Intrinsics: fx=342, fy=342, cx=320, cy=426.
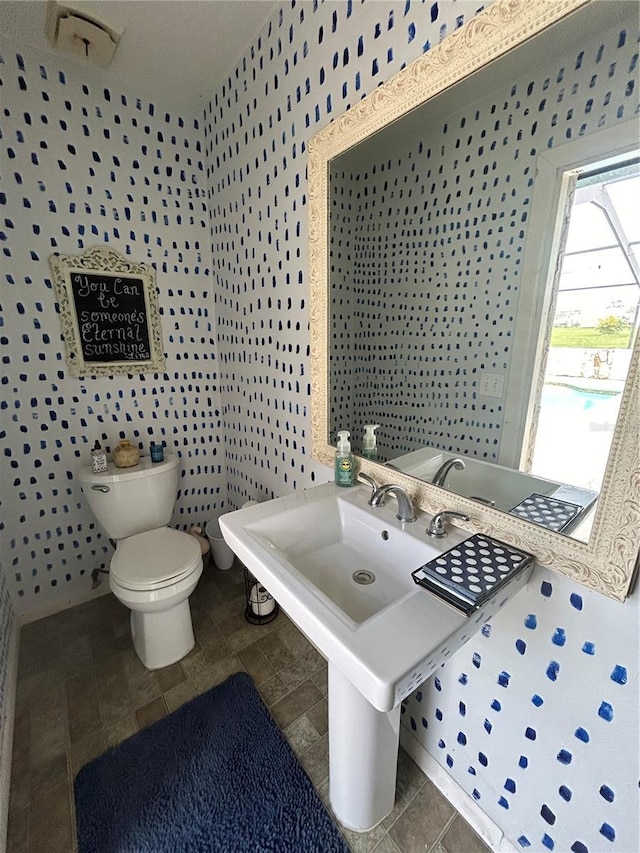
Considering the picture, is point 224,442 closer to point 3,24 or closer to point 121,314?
point 121,314

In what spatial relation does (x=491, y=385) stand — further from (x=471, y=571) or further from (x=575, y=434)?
(x=471, y=571)

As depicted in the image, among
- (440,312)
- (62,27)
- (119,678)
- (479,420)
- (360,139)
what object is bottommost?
(119,678)

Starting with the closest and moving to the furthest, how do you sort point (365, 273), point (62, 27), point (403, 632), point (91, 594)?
point (403, 632) → point (365, 273) → point (62, 27) → point (91, 594)

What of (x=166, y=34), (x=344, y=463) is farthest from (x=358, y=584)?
(x=166, y=34)

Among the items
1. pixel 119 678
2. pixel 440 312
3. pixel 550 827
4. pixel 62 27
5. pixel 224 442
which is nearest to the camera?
pixel 550 827

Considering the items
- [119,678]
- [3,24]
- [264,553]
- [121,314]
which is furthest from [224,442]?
[3,24]

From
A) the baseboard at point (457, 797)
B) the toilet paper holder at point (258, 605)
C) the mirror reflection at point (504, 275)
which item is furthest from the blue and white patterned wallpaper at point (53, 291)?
the baseboard at point (457, 797)

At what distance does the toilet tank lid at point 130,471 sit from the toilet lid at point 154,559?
0.94 feet

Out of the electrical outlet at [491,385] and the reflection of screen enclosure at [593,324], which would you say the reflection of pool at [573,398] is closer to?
the reflection of screen enclosure at [593,324]

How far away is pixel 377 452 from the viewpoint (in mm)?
1152

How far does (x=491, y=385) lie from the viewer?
0.85 m

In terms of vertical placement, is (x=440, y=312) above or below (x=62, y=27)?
below

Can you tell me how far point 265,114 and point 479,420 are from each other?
143cm

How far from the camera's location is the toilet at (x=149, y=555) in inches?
53.6
